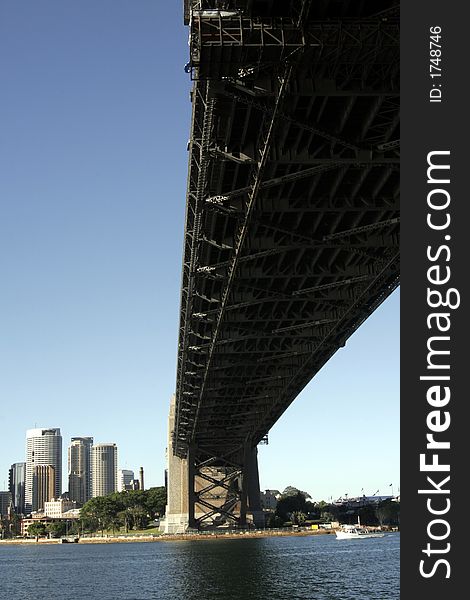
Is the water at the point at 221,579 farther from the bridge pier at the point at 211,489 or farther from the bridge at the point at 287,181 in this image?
the bridge pier at the point at 211,489

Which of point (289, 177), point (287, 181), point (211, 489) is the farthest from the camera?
point (211, 489)

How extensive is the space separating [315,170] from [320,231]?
9051 mm

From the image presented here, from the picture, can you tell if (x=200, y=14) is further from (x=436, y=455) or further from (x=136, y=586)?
(x=136, y=586)

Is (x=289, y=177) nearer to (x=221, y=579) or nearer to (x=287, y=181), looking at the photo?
(x=287, y=181)

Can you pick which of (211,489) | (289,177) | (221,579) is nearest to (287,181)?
(289,177)

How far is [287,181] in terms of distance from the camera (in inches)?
1357

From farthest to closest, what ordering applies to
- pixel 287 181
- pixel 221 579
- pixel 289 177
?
1. pixel 221 579
2. pixel 287 181
3. pixel 289 177

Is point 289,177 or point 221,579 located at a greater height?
point 289,177

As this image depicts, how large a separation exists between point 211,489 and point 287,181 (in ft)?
325

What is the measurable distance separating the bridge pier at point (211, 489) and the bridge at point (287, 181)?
1851 inches

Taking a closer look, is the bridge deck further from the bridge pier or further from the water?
the bridge pier

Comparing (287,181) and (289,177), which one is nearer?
(289,177)

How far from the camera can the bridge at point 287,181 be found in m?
24.4

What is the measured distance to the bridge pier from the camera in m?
124
